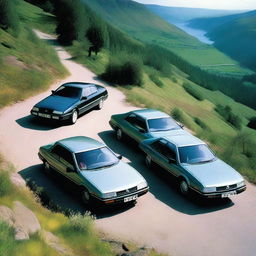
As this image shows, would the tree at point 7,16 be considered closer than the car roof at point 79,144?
No

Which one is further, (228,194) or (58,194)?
(228,194)

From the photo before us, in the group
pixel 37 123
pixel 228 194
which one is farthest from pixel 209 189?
pixel 37 123

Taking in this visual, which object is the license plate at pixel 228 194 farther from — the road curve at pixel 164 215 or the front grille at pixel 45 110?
the front grille at pixel 45 110

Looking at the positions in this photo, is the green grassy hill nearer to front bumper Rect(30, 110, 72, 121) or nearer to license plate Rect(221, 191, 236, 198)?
front bumper Rect(30, 110, 72, 121)

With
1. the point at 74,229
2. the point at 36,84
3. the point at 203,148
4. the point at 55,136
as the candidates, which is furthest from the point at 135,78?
the point at 74,229

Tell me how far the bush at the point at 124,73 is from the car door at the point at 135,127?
17.2 metres

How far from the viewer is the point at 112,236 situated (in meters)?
10.5

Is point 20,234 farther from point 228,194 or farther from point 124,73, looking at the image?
point 124,73

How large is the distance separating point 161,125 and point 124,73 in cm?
1916

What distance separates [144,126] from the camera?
54.9 ft

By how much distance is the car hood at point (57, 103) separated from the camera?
1883cm

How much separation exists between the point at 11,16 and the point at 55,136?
1103 inches

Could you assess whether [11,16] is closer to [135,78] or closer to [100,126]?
[135,78]

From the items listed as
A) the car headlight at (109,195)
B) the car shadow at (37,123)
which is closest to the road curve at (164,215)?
the car headlight at (109,195)
